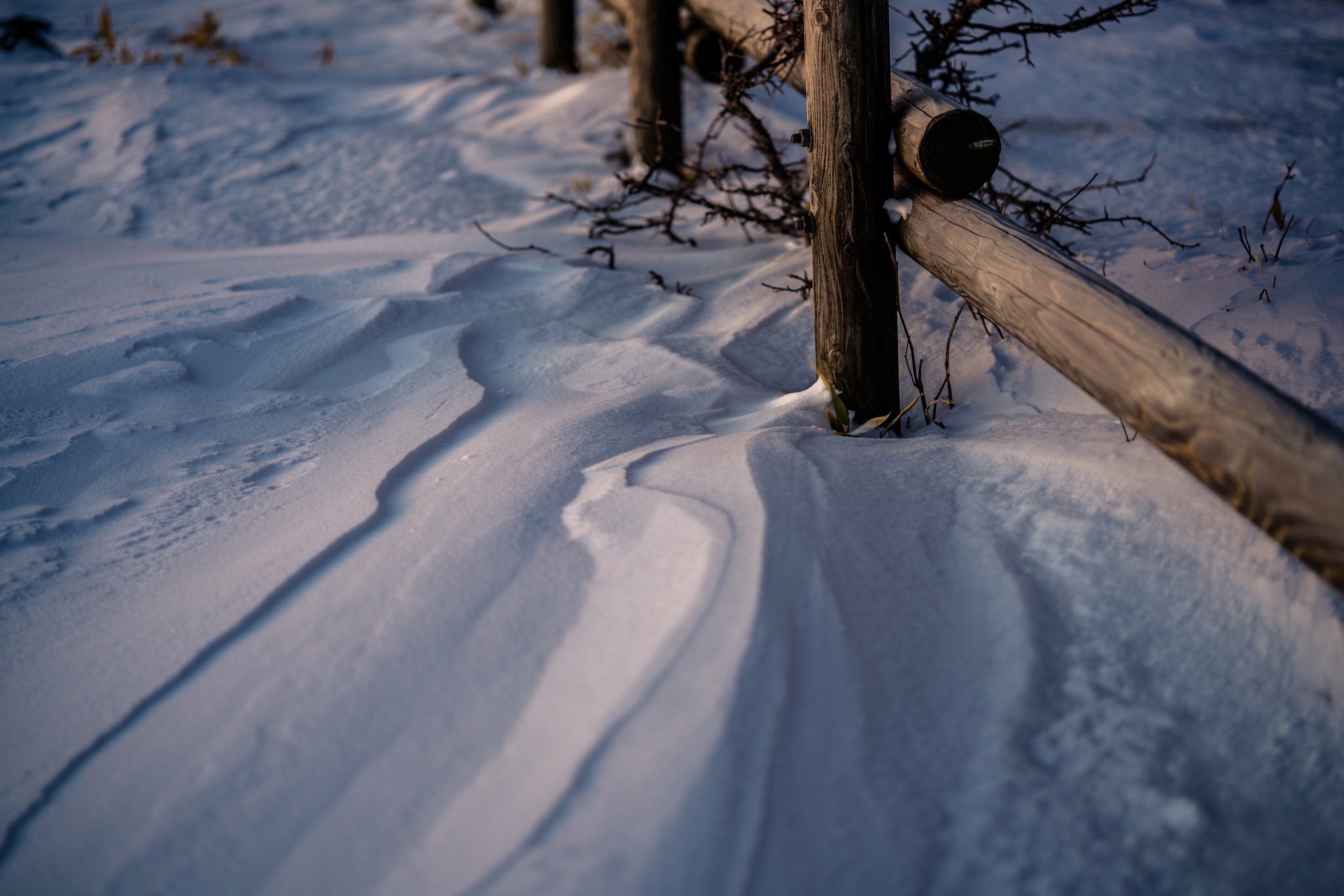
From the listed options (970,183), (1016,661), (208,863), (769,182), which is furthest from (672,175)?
(208,863)

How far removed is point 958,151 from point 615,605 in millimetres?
1256

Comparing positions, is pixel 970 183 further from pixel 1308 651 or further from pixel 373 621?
pixel 373 621

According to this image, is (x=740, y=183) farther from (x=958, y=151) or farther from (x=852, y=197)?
(x=958, y=151)

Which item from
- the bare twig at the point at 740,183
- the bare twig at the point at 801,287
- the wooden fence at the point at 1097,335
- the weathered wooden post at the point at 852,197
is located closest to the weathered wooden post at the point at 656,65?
the bare twig at the point at 740,183

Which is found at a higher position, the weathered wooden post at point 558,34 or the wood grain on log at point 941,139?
the weathered wooden post at point 558,34

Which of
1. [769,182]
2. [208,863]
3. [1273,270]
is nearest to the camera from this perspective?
[208,863]

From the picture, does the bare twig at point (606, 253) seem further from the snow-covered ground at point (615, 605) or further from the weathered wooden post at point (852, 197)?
the weathered wooden post at point (852, 197)

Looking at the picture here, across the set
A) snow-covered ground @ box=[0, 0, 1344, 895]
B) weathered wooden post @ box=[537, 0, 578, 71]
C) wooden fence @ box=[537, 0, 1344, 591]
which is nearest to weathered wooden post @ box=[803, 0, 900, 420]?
wooden fence @ box=[537, 0, 1344, 591]

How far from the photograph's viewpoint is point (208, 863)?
111cm

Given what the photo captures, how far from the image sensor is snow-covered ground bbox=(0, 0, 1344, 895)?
1.11m

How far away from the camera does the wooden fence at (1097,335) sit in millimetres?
1091

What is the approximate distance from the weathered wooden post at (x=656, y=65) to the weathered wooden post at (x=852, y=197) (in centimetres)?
210

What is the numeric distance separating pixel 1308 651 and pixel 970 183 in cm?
114

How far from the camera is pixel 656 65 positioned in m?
4.07
